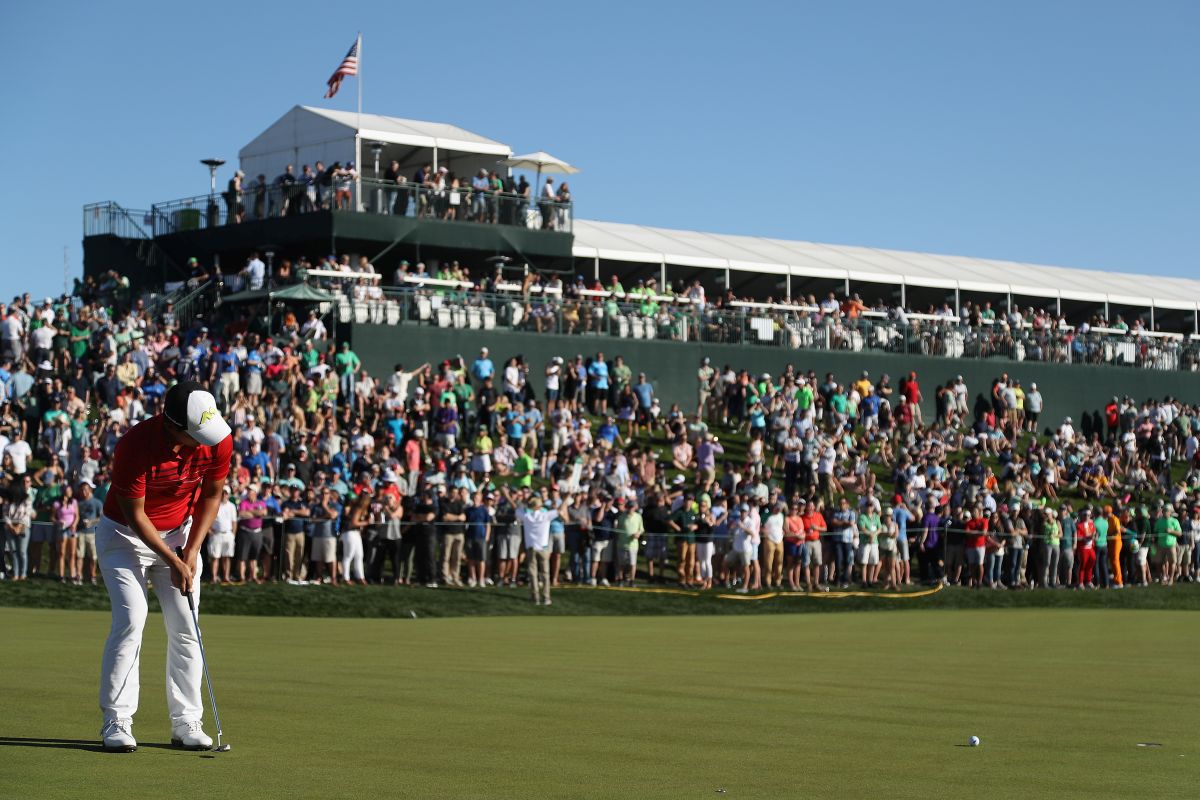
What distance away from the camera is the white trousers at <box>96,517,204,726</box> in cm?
784

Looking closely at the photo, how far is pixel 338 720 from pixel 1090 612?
2120 cm

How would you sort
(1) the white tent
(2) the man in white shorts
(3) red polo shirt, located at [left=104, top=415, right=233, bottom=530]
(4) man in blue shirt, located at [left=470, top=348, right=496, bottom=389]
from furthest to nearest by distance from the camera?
(1) the white tent → (4) man in blue shirt, located at [left=470, top=348, right=496, bottom=389] → (2) the man in white shorts → (3) red polo shirt, located at [left=104, top=415, right=233, bottom=530]

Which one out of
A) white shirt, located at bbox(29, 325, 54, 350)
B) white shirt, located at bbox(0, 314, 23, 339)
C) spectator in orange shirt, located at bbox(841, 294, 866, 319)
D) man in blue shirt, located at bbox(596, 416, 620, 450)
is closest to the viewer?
white shirt, located at bbox(0, 314, 23, 339)

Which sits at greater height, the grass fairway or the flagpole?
the flagpole

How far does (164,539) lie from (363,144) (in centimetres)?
3860

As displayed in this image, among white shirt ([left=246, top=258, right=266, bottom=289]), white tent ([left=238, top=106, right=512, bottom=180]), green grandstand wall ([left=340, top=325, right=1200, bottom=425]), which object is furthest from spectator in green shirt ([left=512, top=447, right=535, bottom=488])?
white tent ([left=238, top=106, right=512, bottom=180])

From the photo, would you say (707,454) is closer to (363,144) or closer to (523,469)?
(523,469)

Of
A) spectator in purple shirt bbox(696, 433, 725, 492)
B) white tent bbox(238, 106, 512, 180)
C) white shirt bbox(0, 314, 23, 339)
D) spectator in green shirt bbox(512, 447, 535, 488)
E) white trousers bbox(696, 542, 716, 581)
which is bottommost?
white trousers bbox(696, 542, 716, 581)

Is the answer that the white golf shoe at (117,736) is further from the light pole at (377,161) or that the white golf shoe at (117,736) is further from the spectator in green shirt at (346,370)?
the light pole at (377,161)

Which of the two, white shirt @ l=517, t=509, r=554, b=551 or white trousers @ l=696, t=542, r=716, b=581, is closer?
white shirt @ l=517, t=509, r=554, b=551

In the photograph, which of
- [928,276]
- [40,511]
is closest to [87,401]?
[40,511]

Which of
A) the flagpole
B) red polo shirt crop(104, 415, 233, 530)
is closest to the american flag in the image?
the flagpole

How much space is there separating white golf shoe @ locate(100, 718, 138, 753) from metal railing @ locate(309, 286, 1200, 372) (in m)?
29.7

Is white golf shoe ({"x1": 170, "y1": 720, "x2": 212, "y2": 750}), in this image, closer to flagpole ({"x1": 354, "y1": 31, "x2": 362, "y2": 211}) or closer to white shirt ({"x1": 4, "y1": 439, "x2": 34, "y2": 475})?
white shirt ({"x1": 4, "y1": 439, "x2": 34, "y2": 475})
